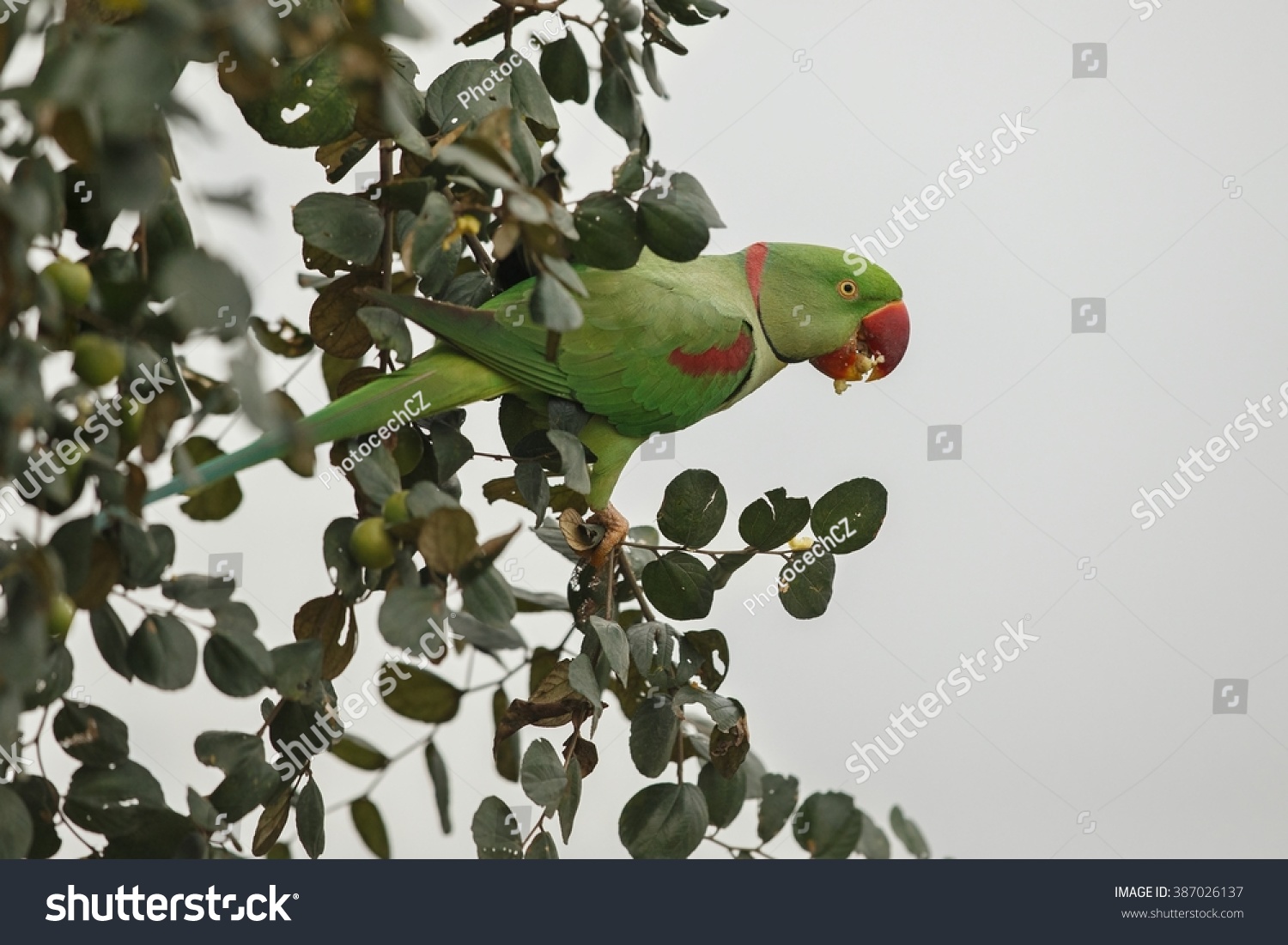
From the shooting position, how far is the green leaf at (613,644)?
0.73 metres

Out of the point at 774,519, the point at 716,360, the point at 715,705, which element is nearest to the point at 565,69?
the point at 716,360

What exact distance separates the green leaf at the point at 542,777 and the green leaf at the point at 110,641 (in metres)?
0.26

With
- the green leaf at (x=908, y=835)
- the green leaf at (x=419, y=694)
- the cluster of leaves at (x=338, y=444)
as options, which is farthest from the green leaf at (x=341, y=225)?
the green leaf at (x=908, y=835)

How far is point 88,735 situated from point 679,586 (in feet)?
1.36

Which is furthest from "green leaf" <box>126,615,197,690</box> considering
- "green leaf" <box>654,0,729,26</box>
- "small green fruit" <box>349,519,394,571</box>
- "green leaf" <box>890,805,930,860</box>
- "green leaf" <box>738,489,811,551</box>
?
"green leaf" <box>890,805,930,860</box>

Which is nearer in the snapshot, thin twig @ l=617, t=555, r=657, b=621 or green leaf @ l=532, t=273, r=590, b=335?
green leaf @ l=532, t=273, r=590, b=335

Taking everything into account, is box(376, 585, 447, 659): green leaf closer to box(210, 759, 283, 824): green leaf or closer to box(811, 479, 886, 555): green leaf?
box(210, 759, 283, 824): green leaf

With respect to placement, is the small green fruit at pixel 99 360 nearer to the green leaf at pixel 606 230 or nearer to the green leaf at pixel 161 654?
the green leaf at pixel 161 654

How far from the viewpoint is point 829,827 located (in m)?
0.97

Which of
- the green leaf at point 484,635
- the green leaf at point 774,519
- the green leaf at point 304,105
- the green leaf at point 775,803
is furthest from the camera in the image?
the green leaf at point 775,803

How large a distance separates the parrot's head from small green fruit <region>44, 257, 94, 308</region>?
0.62 m

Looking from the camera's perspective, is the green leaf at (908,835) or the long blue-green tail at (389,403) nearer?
the long blue-green tail at (389,403)

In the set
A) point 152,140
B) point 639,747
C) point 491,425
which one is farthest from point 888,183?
point 152,140

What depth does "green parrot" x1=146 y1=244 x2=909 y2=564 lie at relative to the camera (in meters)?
0.78
